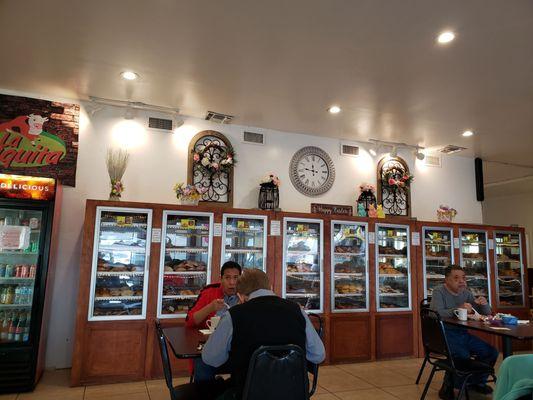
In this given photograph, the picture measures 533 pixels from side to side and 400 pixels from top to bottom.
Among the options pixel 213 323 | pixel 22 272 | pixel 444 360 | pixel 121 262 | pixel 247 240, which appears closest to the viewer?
pixel 213 323

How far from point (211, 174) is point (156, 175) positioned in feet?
2.45

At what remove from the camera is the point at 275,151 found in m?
6.08

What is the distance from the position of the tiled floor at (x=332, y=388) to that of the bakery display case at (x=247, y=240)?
1569 millimetres

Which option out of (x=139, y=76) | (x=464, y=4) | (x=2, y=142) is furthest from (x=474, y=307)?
(x=2, y=142)

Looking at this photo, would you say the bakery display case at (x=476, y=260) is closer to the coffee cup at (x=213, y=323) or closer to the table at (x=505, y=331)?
the table at (x=505, y=331)

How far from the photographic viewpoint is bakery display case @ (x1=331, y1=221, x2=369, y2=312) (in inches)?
223

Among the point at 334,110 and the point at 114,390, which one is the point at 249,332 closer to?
the point at 114,390

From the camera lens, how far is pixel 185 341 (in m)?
2.73

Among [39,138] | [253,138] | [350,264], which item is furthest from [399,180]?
[39,138]

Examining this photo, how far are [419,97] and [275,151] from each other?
2.19 meters

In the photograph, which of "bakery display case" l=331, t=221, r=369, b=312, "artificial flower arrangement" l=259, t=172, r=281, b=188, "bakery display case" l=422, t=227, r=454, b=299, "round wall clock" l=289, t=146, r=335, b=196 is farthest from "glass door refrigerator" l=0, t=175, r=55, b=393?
"bakery display case" l=422, t=227, r=454, b=299

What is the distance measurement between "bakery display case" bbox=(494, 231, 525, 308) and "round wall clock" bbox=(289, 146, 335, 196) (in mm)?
3063

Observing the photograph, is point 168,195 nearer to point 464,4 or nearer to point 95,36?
point 95,36

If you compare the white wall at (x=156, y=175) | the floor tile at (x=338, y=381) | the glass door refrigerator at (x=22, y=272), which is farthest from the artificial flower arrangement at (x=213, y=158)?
the floor tile at (x=338, y=381)
